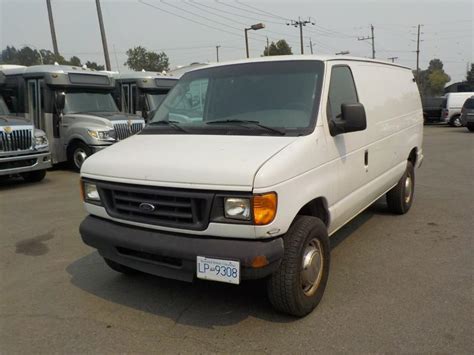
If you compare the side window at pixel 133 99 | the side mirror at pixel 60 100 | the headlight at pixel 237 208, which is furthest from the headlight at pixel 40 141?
the headlight at pixel 237 208

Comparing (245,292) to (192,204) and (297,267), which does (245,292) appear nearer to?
(297,267)

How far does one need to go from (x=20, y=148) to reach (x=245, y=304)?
24.7 ft

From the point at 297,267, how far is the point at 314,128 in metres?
1.17

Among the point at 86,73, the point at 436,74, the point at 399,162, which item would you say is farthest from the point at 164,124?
the point at 436,74

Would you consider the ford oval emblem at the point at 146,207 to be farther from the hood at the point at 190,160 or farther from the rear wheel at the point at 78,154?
the rear wheel at the point at 78,154

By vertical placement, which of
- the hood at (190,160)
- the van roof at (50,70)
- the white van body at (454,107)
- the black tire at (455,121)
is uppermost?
the van roof at (50,70)

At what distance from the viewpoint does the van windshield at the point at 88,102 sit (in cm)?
1191

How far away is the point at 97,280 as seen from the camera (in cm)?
441

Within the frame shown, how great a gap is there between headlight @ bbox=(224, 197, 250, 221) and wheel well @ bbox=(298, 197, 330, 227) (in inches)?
31.3

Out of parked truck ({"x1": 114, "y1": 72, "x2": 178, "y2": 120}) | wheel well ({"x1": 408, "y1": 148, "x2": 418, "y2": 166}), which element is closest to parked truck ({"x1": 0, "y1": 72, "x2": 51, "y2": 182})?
parked truck ({"x1": 114, "y1": 72, "x2": 178, "y2": 120})

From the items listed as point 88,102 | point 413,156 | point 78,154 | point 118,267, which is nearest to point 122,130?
point 78,154

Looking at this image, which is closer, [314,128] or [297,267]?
[297,267]

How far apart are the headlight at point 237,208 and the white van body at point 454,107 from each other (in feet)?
79.9

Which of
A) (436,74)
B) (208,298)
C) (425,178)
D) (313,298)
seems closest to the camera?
(313,298)
